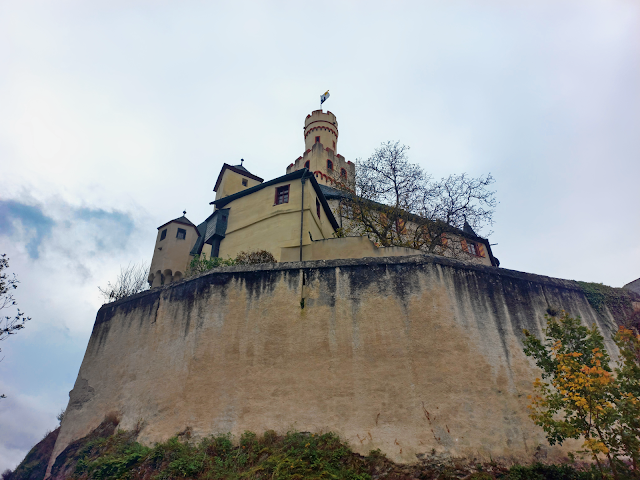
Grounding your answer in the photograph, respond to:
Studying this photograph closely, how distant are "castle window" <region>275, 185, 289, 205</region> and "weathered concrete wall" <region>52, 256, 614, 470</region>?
703 centimetres

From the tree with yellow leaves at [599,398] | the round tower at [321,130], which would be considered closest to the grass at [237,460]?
the tree with yellow leaves at [599,398]

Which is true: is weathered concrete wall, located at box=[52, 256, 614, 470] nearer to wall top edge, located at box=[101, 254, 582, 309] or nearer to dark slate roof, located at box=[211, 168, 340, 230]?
wall top edge, located at box=[101, 254, 582, 309]

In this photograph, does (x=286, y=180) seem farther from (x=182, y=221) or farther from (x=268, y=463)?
(x=268, y=463)

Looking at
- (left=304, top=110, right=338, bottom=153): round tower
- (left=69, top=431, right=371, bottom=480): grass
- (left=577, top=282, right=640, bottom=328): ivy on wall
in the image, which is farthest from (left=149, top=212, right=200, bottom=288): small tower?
(left=304, top=110, right=338, bottom=153): round tower

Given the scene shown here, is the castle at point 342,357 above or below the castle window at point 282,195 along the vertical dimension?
below

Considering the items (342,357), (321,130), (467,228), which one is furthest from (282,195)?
(321,130)

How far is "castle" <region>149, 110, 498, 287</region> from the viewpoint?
56.9 ft

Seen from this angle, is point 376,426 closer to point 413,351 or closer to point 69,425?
point 413,351

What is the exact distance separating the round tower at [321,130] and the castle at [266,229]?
13552mm

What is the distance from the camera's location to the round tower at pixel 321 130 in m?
39.3

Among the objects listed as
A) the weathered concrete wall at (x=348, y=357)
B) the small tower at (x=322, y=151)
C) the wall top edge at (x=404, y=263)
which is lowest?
the weathered concrete wall at (x=348, y=357)

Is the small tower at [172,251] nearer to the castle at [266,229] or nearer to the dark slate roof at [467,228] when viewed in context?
the castle at [266,229]

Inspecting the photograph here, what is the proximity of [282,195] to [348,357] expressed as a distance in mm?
10170

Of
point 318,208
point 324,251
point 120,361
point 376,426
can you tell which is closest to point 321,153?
point 318,208
